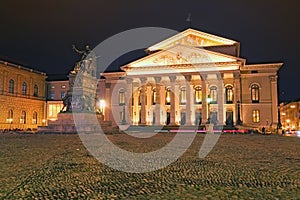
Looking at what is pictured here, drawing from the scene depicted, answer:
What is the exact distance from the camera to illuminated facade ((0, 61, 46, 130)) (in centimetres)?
4697

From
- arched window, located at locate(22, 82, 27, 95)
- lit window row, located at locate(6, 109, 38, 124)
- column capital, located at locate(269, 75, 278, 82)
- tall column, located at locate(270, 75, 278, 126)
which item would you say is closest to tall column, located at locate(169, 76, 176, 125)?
column capital, located at locate(269, 75, 278, 82)

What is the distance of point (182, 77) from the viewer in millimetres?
45625

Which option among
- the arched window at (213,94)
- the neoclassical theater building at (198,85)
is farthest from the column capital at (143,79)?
the arched window at (213,94)

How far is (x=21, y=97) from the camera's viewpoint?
51.5 m

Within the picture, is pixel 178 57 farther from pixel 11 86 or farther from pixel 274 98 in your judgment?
pixel 11 86

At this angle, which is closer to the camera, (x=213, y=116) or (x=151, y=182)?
(x=151, y=182)

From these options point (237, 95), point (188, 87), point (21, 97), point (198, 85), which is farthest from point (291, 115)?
point (21, 97)

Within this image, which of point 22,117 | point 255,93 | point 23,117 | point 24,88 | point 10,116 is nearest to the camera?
point 255,93

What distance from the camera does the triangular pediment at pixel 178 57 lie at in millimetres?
42969

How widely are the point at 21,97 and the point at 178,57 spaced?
28430 mm

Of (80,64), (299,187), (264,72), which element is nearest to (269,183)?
(299,187)

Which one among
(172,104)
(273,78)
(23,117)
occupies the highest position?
(273,78)

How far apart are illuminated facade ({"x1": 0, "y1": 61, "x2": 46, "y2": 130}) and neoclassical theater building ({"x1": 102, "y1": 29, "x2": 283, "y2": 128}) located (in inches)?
701

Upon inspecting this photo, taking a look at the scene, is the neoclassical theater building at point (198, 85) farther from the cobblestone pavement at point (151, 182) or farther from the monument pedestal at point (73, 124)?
the cobblestone pavement at point (151, 182)
